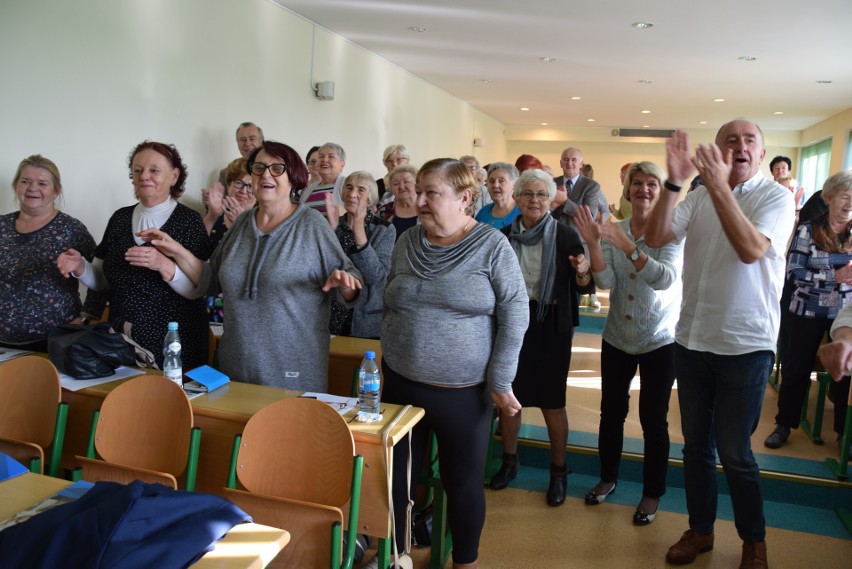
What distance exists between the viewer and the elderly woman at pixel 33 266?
2.74m

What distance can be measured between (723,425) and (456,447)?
37.7 inches

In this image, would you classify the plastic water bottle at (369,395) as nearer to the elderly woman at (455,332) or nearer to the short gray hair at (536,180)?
the elderly woman at (455,332)

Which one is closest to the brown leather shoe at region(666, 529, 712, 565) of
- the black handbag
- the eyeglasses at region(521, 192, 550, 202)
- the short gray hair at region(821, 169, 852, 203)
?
the eyeglasses at region(521, 192, 550, 202)

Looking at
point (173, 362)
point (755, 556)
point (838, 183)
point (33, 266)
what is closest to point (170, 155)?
point (33, 266)

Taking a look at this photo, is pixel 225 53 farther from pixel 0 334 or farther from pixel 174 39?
pixel 0 334

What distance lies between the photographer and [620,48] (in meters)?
6.89

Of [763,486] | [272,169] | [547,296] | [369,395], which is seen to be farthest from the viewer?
[763,486]

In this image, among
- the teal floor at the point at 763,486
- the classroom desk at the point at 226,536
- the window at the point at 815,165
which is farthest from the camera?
the window at the point at 815,165

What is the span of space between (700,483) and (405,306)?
4.42ft

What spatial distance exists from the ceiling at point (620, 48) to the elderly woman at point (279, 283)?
3.68 metres

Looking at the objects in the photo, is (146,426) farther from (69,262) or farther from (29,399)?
(69,262)

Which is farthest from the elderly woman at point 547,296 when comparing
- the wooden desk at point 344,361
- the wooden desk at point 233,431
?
the wooden desk at point 233,431

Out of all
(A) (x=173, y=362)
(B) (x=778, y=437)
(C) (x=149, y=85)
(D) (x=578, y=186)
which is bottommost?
(B) (x=778, y=437)

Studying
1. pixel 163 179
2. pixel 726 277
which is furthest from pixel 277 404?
pixel 726 277
